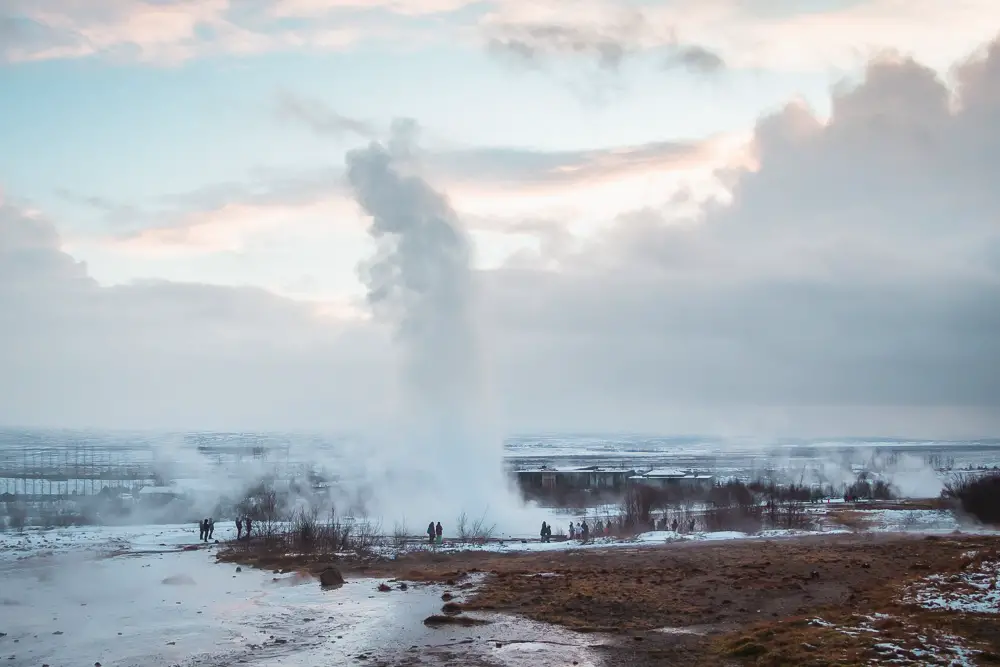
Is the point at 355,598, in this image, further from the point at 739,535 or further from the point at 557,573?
the point at 739,535

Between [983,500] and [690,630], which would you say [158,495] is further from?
[690,630]

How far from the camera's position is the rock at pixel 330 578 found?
29.9 meters

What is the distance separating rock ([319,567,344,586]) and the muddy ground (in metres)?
2.38

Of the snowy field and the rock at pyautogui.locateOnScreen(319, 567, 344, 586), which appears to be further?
the snowy field

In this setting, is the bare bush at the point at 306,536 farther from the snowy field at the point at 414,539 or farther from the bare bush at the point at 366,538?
the snowy field at the point at 414,539

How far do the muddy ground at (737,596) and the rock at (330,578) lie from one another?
2.38 metres

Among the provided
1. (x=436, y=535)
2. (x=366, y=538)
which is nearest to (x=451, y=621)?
(x=366, y=538)

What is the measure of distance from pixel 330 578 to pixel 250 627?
7.85 m

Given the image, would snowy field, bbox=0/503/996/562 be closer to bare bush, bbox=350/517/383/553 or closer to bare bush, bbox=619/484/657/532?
bare bush, bbox=350/517/383/553

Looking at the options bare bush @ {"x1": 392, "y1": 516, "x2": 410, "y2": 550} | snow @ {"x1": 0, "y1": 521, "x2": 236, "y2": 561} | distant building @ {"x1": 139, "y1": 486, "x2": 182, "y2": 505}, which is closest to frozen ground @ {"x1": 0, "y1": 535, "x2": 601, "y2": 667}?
snow @ {"x1": 0, "y1": 521, "x2": 236, "y2": 561}

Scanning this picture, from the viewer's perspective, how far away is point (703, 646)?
18844mm

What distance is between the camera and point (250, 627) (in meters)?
22.4

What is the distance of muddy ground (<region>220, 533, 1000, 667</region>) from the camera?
17047 mm

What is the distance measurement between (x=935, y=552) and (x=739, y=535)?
1359cm
